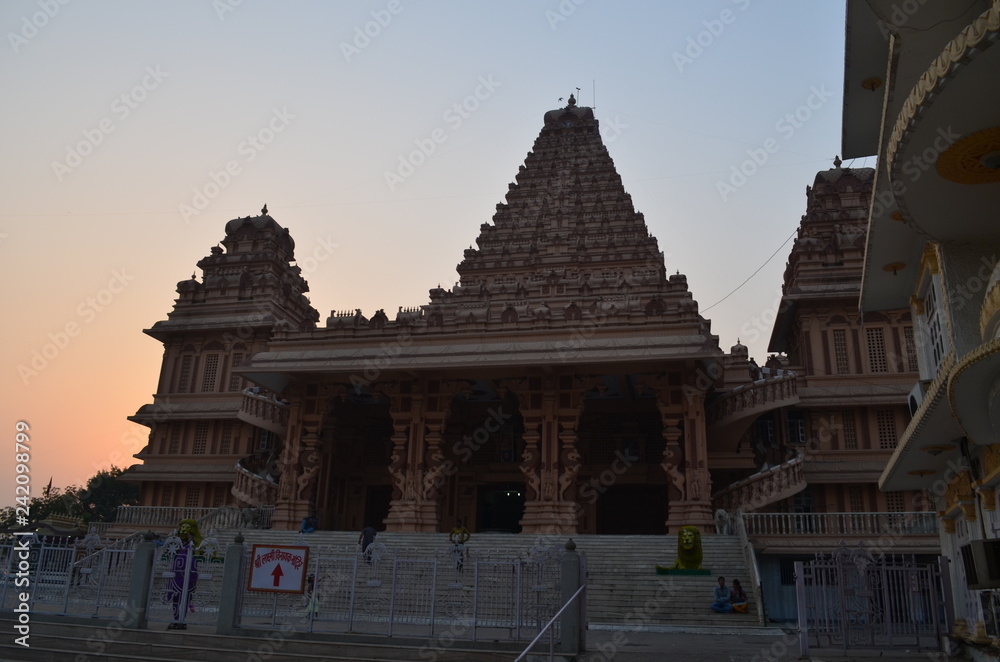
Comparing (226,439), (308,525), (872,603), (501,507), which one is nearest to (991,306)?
(872,603)

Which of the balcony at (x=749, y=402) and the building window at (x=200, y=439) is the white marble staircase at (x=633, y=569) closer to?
the balcony at (x=749, y=402)

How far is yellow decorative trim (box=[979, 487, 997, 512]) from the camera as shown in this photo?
398 inches

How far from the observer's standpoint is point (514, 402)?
1091 inches

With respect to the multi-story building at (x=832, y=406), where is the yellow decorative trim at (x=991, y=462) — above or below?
below

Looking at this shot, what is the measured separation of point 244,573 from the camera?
11.4 metres

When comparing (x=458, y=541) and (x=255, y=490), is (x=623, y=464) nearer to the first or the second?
(x=458, y=541)

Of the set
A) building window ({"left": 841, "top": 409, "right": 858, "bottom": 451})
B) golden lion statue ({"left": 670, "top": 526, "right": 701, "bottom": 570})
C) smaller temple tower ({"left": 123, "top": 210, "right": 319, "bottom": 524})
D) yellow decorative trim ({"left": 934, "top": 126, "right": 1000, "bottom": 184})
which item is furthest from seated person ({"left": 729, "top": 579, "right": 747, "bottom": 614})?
smaller temple tower ({"left": 123, "top": 210, "right": 319, "bottom": 524})

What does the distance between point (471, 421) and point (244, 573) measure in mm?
17138

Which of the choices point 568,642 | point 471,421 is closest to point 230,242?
point 471,421

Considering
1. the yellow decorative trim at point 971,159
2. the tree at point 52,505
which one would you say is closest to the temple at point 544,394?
the yellow decorative trim at point 971,159

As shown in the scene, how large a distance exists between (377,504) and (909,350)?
1908cm

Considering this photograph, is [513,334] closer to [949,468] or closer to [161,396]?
[949,468]

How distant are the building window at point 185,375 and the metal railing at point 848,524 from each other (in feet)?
73.6

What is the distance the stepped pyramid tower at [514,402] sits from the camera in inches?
892
